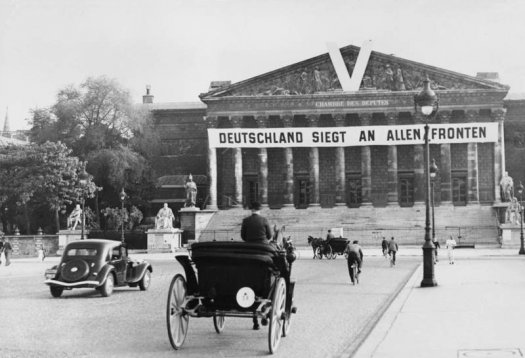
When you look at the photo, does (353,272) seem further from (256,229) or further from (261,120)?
(261,120)

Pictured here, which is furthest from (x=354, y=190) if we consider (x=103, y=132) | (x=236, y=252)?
(x=236, y=252)

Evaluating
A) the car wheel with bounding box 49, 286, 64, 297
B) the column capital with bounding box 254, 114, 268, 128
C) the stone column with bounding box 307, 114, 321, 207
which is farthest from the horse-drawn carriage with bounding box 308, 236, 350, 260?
the car wheel with bounding box 49, 286, 64, 297

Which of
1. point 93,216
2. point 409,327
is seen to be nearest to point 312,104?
point 93,216

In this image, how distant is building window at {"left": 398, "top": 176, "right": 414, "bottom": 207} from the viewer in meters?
65.5

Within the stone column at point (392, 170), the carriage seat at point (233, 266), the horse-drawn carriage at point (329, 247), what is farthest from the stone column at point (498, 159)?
the carriage seat at point (233, 266)

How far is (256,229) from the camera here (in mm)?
11547

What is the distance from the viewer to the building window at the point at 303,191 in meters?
67.2

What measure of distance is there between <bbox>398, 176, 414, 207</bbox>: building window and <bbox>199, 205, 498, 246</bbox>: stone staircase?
4.87m

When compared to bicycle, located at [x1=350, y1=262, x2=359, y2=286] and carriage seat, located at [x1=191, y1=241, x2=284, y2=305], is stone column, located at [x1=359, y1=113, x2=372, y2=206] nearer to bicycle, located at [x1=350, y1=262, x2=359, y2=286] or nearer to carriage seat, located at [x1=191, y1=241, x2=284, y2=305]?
bicycle, located at [x1=350, y1=262, x2=359, y2=286]

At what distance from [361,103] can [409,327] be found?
52120 millimetres

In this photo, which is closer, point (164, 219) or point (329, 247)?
point (329, 247)

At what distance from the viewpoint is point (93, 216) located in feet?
214

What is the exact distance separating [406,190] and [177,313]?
187ft

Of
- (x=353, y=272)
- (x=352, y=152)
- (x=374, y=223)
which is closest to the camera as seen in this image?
(x=353, y=272)
